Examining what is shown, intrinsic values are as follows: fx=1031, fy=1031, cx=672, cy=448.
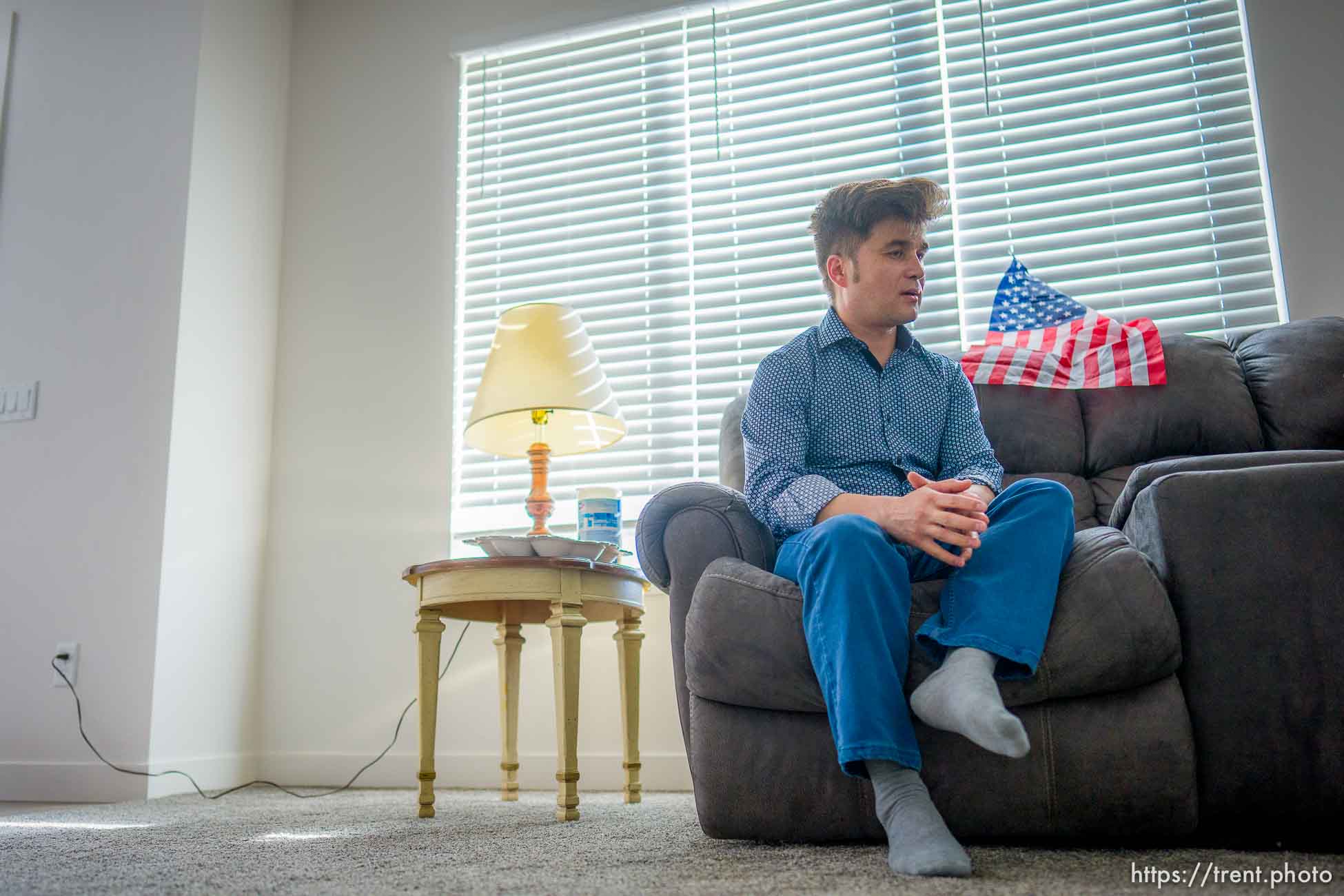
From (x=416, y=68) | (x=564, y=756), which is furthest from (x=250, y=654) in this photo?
(x=416, y=68)

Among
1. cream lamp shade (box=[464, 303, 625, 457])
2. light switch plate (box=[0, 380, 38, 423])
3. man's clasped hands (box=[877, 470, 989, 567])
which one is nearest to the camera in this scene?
man's clasped hands (box=[877, 470, 989, 567])

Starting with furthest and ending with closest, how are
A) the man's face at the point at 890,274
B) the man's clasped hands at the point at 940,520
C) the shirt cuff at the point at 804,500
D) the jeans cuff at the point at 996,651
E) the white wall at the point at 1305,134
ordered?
the white wall at the point at 1305,134 → the man's face at the point at 890,274 → the shirt cuff at the point at 804,500 → the man's clasped hands at the point at 940,520 → the jeans cuff at the point at 996,651

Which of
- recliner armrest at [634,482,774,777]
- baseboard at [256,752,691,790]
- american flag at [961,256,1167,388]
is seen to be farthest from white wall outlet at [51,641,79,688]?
american flag at [961,256,1167,388]

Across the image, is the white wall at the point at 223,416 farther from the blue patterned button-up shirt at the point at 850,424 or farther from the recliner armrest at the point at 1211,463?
the recliner armrest at the point at 1211,463

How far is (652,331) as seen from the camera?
3.08 m

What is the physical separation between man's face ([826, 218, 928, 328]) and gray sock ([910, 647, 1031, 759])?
75cm

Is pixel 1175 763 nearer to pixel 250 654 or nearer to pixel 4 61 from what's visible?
pixel 250 654

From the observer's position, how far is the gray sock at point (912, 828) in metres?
1.16

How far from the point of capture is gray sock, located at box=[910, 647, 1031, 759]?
1146 millimetres

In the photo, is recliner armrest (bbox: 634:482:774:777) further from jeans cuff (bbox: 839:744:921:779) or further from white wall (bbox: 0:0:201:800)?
white wall (bbox: 0:0:201:800)

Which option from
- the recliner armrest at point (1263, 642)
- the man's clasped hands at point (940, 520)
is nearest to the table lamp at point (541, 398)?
the man's clasped hands at point (940, 520)

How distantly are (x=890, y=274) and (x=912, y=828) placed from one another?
1.03 metres

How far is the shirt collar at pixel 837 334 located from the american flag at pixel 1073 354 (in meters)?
0.44

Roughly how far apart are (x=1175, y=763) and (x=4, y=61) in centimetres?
368
